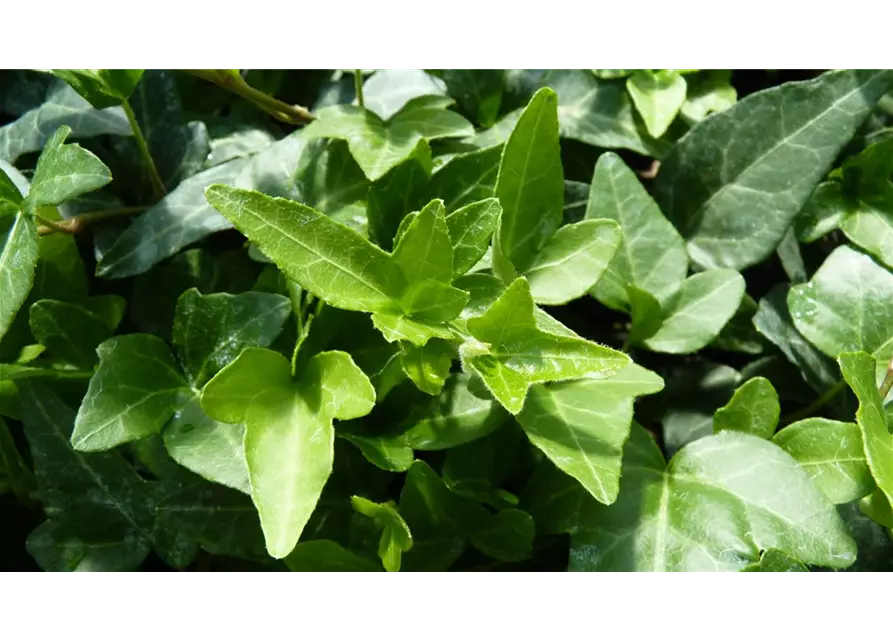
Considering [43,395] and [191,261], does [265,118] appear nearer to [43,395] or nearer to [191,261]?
[191,261]

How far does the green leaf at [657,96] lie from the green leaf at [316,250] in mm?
403

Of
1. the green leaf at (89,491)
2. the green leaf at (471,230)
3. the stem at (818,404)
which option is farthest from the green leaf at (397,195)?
the stem at (818,404)

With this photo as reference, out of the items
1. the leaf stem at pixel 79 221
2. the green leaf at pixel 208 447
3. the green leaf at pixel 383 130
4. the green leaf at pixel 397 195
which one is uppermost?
the green leaf at pixel 383 130

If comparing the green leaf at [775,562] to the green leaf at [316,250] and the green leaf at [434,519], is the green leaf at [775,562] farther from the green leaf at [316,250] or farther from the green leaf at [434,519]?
the green leaf at [316,250]

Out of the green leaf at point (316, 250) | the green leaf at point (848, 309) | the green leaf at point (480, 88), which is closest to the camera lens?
the green leaf at point (316, 250)

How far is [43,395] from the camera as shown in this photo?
742 mm

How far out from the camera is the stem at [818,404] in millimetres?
785

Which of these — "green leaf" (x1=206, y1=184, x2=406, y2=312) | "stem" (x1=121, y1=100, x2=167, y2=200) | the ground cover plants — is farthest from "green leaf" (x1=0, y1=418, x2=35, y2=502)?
"green leaf" (x1=206, y1=184, x2=406, y2=312)

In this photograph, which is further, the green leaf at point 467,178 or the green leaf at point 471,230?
the green leaf at point 467,178

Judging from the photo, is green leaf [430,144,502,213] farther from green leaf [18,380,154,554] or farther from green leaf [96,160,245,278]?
green leaf [18,380,154,554]

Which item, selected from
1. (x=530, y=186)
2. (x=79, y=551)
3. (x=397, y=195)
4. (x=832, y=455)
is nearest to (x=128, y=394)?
(x=79, y=551)

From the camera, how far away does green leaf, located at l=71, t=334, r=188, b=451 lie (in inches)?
26.4

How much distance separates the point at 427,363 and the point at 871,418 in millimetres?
367

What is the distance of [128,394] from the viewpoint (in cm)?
70
